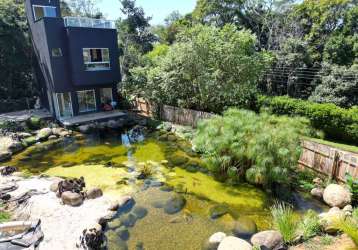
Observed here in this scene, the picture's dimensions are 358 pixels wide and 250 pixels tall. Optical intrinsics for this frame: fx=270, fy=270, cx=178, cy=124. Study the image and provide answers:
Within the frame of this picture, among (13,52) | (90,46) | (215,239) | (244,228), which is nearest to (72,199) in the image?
(215,239)

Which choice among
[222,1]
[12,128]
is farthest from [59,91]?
[222,1]

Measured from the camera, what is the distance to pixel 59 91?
769 inches

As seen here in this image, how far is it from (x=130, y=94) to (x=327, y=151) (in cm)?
1636

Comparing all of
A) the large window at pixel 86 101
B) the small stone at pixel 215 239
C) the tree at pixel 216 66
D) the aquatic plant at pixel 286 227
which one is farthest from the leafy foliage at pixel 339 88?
the large window at pixel 86 101

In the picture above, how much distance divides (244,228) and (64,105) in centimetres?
1711

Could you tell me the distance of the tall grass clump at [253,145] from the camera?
9477 millimetres

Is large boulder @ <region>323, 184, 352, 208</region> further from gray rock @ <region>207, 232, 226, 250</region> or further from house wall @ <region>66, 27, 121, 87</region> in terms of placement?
house wall @ <region>66, 27, 121, 87</region>

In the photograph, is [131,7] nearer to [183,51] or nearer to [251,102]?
[183,51]

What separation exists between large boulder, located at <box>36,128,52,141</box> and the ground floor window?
2.80 m

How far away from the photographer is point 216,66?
15.9m

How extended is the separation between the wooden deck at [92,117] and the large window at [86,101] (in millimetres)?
932

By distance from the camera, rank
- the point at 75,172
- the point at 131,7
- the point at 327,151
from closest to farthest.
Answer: the point at 327,151 → the point at 75,172 → the point at 131,7

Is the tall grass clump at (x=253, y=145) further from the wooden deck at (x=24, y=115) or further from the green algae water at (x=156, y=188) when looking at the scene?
the wooden deck at (x=24, y=115)

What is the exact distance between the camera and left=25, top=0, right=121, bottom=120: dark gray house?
18906mm
